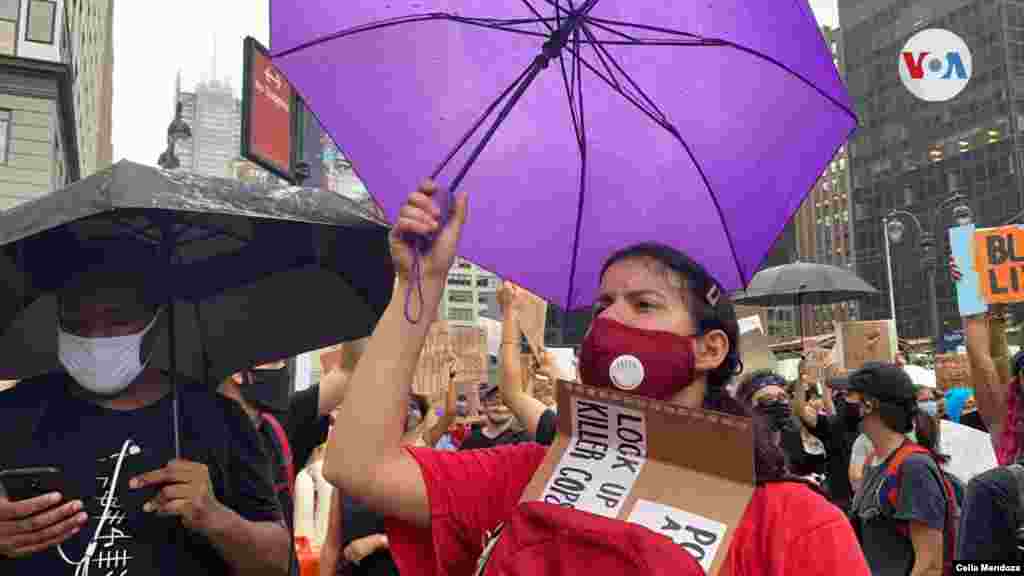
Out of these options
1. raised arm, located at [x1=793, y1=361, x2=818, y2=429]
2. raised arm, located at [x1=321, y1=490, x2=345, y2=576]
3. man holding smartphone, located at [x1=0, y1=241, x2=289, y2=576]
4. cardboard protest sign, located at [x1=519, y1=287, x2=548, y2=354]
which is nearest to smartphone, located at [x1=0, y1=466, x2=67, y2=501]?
man holding smartphone, located at [x1=0, y1=241, x2=289, y2=576]

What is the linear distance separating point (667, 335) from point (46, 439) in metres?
1.70

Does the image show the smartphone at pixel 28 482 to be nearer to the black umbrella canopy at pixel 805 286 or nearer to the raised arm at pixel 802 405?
the raised arm at pixel 802 405

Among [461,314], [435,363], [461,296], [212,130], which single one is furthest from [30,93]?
[461,296]

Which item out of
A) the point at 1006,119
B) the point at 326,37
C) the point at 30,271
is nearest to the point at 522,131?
the point at 326,37

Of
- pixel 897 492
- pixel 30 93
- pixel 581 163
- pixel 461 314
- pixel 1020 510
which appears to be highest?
pixel 30 93

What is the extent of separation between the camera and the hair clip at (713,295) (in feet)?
7.30

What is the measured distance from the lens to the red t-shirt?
68.7 inches

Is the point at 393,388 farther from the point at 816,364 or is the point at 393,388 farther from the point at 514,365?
the point at 816,364

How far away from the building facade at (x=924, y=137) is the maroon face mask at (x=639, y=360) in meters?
71.5

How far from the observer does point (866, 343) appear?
11.1m

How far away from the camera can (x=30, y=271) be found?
275 centimetres

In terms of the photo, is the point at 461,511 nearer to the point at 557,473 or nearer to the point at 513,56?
the point at 557,473

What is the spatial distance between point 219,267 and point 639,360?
66.9 inches

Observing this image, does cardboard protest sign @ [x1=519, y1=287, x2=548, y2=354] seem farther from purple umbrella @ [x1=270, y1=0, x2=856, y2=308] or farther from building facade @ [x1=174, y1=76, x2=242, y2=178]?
building facade @ [x1=174, y1=76, x2=242, y2=178]
